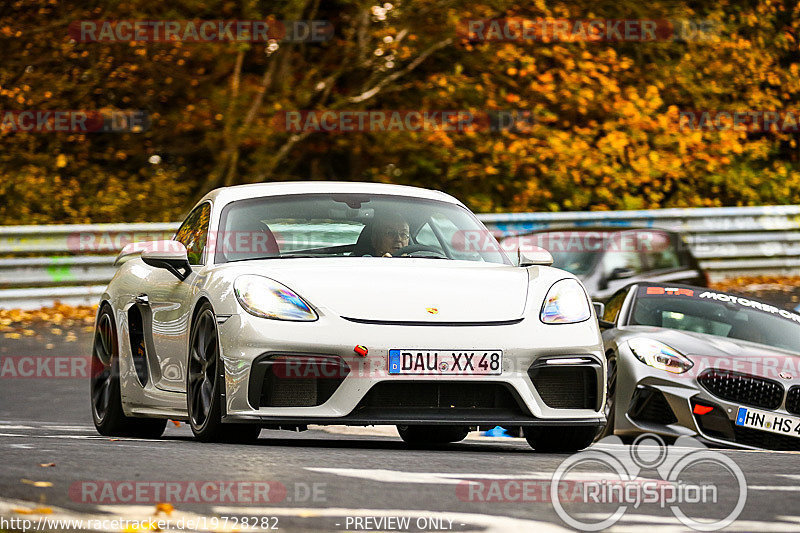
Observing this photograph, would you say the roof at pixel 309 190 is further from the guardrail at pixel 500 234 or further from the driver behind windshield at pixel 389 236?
the guardrail at pixel 500 234

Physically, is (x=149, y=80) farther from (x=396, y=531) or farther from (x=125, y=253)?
(x=396, y=531)

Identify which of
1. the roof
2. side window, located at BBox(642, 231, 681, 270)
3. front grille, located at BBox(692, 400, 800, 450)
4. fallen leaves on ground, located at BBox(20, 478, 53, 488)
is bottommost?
side window, located at BBox(642, 231, 681, 270)

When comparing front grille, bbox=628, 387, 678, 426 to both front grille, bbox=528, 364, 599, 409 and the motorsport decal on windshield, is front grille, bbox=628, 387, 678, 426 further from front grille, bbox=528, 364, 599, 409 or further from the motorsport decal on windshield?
front grille, bbox=528, 364, 599, 409

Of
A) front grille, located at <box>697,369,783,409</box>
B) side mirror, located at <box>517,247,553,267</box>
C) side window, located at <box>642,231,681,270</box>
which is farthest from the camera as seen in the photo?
side window, located at <box>642,231,681,270</box>

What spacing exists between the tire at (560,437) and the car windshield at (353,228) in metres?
1.02

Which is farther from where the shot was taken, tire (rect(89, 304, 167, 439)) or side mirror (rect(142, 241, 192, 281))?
tire (rect(89, 304, 167, 439))

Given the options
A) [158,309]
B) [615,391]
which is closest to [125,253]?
[158,309]

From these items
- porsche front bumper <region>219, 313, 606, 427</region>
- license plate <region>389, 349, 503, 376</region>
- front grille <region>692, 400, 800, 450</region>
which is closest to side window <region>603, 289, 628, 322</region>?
front grille <region>692, 400, 800, 450</region>

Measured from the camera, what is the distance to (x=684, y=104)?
27.8 meters

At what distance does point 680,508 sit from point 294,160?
842 inches

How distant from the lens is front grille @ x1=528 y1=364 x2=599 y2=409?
7.76m

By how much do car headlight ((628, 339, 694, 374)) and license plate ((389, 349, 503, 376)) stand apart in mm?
3094

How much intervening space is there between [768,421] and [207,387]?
13.2 ft

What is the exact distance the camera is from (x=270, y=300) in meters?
7.68
